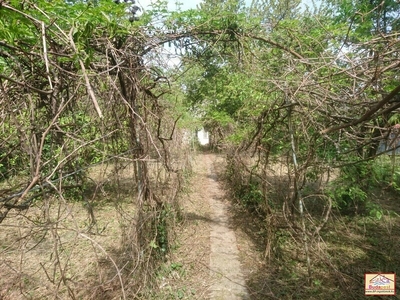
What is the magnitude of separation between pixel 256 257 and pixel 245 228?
3.72 ft

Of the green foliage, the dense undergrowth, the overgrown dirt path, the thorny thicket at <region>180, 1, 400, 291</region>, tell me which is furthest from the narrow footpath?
the green foliage

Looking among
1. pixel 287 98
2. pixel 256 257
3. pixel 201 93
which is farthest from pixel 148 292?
pixel 201 93

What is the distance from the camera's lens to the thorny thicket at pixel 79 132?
136cm

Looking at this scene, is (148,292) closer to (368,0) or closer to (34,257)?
(34,257)

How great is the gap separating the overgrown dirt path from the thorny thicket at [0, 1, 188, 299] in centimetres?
57

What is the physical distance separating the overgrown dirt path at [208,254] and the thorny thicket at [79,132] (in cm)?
57

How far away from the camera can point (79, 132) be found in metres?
2.64

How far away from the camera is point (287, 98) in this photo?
3018 mm

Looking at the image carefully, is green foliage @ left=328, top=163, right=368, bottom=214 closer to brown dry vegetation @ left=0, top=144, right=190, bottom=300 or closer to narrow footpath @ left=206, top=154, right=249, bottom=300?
narrow footpath @ left=206, top=154, right=249, bottom=300

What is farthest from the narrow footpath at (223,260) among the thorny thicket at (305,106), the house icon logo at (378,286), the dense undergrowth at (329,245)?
the house icon logo at (378,286)

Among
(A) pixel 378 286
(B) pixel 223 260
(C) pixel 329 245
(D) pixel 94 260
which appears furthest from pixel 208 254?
(A) pixel 378 286

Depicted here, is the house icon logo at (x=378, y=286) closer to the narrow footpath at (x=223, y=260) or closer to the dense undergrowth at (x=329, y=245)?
the dense undergrowth at (x=329, y=245)

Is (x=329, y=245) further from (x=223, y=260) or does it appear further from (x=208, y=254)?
(x=208, y=254)

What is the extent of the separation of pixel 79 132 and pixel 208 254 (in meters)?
3.03
